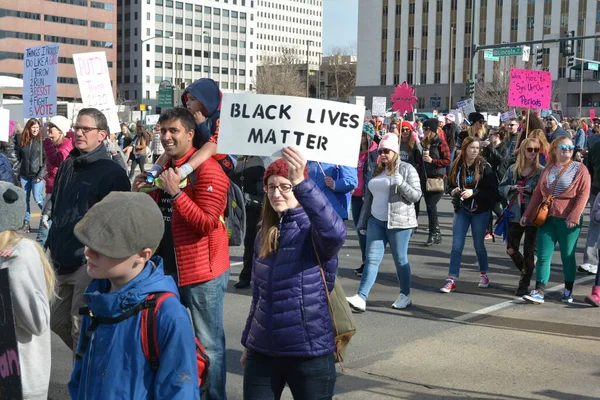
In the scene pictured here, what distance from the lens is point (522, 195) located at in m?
8.78

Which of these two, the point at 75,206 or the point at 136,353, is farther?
the point at 75,206

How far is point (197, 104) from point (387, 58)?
9403 centimetres

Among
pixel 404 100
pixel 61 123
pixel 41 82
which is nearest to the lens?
pixel 61 123

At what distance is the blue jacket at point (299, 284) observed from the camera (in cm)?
364

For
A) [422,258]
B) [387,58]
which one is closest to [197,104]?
[422,258]

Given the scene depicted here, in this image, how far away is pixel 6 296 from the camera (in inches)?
110

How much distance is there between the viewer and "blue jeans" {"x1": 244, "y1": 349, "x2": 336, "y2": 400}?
368 cm

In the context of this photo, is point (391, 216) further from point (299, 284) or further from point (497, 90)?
point (497, 90)

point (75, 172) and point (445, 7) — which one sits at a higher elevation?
point (445, 7)

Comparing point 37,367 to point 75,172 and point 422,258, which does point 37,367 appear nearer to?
point 75,172

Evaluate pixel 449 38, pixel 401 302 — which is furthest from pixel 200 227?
pixel 449 38

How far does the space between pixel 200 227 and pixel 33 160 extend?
9985mm

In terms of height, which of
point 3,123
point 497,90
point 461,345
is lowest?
point 461,345

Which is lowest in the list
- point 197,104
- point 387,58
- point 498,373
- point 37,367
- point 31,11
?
point 498,373
